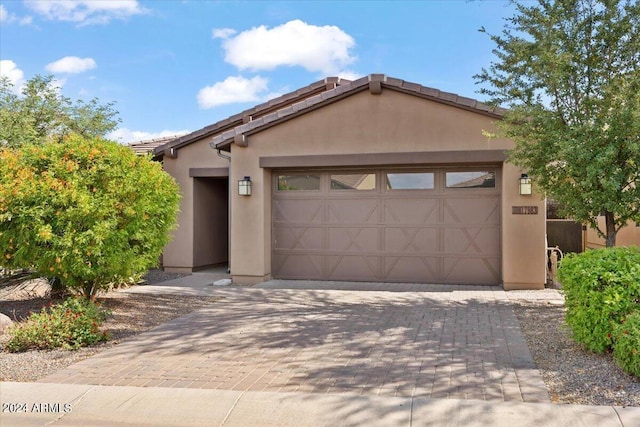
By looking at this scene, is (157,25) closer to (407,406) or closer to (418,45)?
(418,45)

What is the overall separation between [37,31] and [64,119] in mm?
3551

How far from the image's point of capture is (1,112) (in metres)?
14.4

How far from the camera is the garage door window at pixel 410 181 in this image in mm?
11875

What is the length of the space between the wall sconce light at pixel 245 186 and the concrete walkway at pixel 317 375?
389 cm

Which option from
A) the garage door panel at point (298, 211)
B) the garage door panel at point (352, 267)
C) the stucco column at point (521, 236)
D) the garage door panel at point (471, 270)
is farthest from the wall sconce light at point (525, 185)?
the garage door panel at point (298, 211)

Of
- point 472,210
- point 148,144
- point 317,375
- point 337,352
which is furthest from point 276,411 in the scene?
point 148,144

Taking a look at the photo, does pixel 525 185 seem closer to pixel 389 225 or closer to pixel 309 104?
pixel 389 225

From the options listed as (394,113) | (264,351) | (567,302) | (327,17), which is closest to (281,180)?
(394,113)

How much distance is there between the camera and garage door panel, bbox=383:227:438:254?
11.8 metres

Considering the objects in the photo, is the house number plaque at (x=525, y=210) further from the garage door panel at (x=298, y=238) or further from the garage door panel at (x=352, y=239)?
the garage door panel at (x=298, y=238)

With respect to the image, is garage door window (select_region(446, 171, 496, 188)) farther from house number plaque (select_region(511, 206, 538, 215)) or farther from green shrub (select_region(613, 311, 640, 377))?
green shrub (select_region(613, 311, 640, 377))

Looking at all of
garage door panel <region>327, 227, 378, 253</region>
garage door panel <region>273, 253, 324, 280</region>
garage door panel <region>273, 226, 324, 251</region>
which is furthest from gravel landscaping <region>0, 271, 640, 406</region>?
garage door panel <region>327, 227, 378, 253</region>

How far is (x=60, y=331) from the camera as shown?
21.9 ft

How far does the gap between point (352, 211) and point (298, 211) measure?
1334 mm
